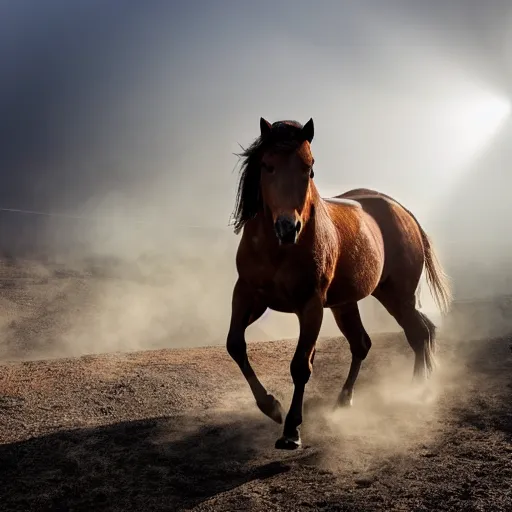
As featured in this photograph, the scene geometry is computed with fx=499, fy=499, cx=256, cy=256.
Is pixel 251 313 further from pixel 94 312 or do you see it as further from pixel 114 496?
pixel 94 312

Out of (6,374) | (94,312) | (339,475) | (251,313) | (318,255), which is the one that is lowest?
(94,312)

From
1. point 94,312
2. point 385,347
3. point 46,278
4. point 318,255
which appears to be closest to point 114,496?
point 318,255

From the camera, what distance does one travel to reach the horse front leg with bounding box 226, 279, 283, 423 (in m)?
4.11

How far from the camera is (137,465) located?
3689 mm

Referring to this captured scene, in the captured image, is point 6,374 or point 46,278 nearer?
point 6,374

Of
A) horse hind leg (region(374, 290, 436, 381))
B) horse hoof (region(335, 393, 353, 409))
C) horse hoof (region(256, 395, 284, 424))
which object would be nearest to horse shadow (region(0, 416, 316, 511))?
horse hoof (region(256, 395, 284, 424))

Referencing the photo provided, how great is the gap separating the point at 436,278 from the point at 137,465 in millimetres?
4888

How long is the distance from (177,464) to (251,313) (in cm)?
132

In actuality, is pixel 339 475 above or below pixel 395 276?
below

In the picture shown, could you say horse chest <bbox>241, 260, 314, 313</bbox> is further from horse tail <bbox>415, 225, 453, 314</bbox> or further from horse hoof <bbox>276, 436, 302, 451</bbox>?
horse tail <bbox>415, 225, 453, 314</bbox>

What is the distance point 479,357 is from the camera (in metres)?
7.41

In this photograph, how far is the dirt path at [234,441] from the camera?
3.14m

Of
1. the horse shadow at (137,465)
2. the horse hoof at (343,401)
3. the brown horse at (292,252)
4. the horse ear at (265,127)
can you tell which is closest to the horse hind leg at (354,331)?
the horse hoof at (343,401)

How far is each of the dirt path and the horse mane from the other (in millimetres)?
1895
